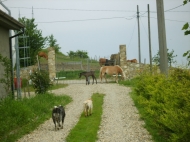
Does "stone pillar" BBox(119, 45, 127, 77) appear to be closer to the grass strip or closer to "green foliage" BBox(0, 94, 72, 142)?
the grass strip

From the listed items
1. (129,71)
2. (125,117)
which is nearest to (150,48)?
(129,71)

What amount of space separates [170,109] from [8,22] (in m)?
7.69

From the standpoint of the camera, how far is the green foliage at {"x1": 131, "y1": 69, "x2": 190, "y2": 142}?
25.0ft

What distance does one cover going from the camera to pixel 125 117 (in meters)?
13.7

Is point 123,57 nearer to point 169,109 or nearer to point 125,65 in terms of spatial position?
point 125,65

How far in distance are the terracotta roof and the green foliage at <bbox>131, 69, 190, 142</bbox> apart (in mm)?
6031

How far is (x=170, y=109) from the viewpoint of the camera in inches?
346

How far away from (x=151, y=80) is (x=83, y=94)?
7851 mm

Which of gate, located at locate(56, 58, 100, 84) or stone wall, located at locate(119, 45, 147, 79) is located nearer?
stone wall, located at locate(119, 45, 147, 79)

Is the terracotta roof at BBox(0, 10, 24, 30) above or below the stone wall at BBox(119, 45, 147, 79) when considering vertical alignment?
above

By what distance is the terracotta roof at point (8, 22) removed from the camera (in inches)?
494

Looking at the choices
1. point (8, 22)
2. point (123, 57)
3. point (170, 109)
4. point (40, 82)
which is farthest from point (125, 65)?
point (170, 109)

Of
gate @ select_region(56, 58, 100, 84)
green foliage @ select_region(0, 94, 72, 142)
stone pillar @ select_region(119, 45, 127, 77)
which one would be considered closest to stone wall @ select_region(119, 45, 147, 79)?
stone pillar @ select_region(119, 45, 127, 77)

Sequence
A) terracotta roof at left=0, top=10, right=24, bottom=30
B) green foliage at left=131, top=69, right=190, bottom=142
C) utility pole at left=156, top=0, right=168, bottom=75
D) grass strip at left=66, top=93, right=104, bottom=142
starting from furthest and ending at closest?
utility pole at left=156, top=0, right=168, bottom=75 → terracotta roof at left=0, top=10, right=24, bottom=30 → grass strip at left=66, top=93, right=104, bottom=142 → green foliage at left=131, top=69, right=190, bottom=142
